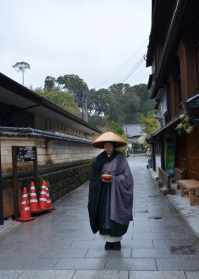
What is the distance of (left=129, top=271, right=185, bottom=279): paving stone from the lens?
16.7 ft

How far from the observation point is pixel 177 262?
577 cm

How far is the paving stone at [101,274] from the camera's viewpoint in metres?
5.19

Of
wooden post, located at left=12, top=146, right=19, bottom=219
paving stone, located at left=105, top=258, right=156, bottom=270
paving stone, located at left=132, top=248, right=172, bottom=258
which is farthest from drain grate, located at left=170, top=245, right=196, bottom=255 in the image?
wooden post, located at left=12, top=146, right=19, bottom=219

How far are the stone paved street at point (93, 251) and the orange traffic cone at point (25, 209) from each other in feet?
1.00

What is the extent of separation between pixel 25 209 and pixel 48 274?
447 cm

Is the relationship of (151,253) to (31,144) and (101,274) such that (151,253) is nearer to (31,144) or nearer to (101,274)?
(101,274)

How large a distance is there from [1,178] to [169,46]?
705 centimetres

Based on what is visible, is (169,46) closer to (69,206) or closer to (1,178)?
(69,206)

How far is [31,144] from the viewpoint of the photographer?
A: 11320mm

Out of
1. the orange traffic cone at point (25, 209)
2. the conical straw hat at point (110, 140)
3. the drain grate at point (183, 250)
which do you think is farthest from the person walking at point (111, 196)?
the orange traffic cone at point (25, 209)

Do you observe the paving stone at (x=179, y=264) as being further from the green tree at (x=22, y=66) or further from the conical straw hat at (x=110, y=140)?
the green tree at (x=22, y=66)

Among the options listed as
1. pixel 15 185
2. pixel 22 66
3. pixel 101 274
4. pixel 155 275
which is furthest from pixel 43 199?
pixel 22 66

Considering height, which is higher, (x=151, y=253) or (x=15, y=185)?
(x=15, y=185)

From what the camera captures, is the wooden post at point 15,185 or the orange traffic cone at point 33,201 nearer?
the wooden post at point 15,185
